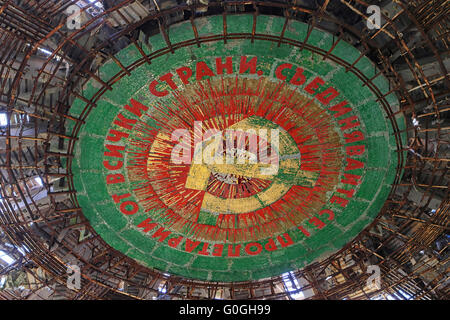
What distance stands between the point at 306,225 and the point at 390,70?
6.72 meters

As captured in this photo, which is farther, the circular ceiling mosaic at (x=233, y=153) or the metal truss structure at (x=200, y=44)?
the circular ceiling mosaic at (x=233, y=153)

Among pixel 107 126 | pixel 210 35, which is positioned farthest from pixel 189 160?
pixel 210 35

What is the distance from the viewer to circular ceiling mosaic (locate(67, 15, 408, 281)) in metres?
13.2

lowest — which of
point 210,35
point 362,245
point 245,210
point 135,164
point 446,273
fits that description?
point 446,273

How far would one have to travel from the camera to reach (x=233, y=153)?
575 inches

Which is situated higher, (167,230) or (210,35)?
(210,35)

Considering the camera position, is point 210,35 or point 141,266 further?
point 141,266

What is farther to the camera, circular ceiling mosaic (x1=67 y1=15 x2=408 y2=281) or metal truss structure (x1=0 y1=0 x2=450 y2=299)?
circular ceiling mosaic (x1=67 y1=15 x2=408 y2=281)

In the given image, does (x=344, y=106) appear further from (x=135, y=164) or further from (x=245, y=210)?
(x=135, y=164)

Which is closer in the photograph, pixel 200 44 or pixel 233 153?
pixel 200 44

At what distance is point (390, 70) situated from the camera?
13758 mm

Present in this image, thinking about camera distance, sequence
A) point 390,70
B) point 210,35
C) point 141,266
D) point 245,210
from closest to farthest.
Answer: point 210,35, point 390,70, point 245,210, point 141,266

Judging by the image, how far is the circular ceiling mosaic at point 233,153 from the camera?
13.2 meters

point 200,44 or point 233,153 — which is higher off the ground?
point 200,44
